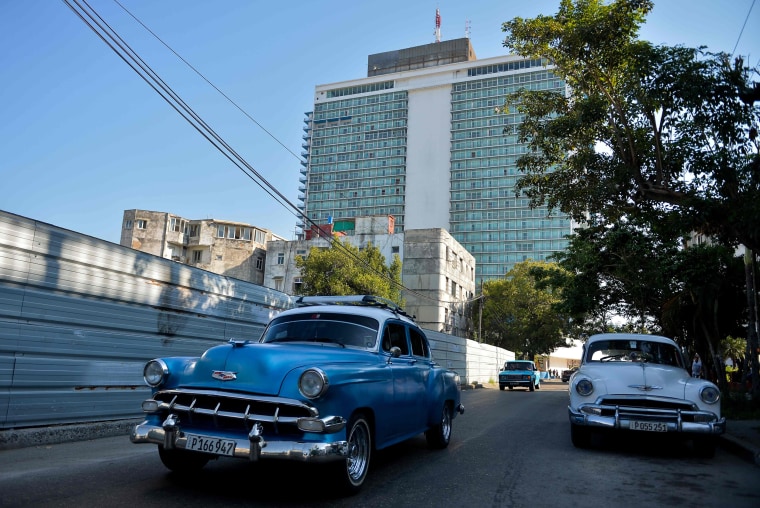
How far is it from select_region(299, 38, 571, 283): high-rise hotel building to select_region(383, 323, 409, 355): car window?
368 feet

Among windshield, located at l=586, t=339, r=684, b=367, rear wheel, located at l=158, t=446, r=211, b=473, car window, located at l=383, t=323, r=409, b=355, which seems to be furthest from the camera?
windshield, located at l=586, t=339, r=684, b=367

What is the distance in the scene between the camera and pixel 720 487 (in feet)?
19.5

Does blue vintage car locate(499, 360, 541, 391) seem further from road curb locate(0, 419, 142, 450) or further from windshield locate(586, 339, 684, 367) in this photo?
road curb locate(0, 419, 142, 450)

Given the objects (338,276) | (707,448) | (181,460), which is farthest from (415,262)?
(181,460)

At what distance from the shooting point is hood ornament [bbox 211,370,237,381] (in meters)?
4.62

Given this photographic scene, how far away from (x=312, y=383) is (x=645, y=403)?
17.4 feet

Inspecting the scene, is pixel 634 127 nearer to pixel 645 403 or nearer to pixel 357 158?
pixel 645 403

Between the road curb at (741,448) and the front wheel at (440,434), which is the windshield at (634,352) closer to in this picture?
the road curb at (741,448)

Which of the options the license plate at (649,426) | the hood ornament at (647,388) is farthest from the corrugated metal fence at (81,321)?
the hood ornament at (647,388)

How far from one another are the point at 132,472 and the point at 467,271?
63306 mm

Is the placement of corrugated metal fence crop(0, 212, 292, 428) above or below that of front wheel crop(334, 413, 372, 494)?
above

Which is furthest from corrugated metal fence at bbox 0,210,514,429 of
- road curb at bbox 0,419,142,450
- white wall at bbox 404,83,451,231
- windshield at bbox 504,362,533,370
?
white wall at bbox 404,83,451,231

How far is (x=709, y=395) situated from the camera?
752 cm

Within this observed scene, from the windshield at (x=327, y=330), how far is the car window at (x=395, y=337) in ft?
0.67
